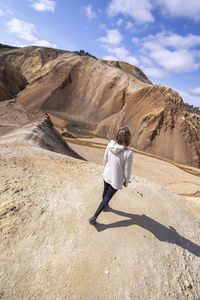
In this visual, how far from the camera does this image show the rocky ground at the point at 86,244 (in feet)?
6.05

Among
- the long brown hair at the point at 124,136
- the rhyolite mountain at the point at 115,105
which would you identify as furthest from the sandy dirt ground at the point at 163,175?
the long brown hair at the point at 124,136

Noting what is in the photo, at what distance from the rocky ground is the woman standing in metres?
0.60

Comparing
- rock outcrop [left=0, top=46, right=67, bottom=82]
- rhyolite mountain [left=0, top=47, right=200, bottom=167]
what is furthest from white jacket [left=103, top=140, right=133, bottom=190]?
rock outcrop [left=0, top=46, right=67, bottom=82]

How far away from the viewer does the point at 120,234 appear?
8.11 feet

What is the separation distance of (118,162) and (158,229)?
1528 mm

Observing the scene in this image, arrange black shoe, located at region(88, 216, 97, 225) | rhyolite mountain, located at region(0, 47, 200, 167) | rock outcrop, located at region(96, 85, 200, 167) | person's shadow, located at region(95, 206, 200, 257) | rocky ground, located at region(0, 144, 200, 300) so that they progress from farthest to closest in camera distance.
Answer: rhyolite mountain, located at region(0, 47, 200, 167) < rock outcrop, located at region(96, 85, 200, 167) < person's shadow, located at region(95, 206, 200, 257) < black shoe, located at region(88, 216, 97, 225) < rocky ground, located at region(0, 144, 200, 300)

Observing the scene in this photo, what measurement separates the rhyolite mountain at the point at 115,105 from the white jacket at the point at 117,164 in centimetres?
1392

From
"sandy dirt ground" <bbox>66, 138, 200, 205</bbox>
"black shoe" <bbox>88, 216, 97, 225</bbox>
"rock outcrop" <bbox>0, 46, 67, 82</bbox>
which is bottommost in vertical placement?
"sandy dirt ground" <bbox>66, 138, 200, 205</bbox>

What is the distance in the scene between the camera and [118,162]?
221 centimetres

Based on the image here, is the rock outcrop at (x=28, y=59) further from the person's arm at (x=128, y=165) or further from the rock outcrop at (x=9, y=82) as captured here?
the person's arm at (x=128, y=165)

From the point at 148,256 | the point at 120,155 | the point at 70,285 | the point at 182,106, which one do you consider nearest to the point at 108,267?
the point at 70,285

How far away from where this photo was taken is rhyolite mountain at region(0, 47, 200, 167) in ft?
50.7

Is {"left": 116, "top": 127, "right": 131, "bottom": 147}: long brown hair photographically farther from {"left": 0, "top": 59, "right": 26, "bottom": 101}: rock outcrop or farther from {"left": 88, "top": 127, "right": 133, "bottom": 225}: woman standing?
{"left": 0, "top": 59, "right": 26, "bottom": 101}: rock outcrop

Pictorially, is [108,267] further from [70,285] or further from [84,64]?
[84,64]
